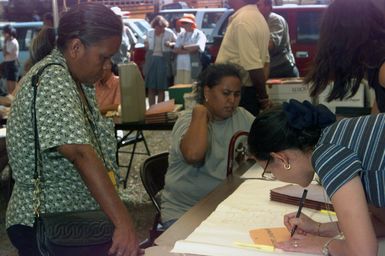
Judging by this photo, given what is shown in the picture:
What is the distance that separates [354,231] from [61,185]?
2.89 ft

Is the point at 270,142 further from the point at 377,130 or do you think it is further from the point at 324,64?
the point at 324,64

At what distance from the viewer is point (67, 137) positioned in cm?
168

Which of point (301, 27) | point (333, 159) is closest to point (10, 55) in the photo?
point (301, 27)

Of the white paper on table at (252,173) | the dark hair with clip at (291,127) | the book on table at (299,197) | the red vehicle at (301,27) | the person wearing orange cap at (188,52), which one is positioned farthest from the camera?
the person wearing orange cap at (188,52)

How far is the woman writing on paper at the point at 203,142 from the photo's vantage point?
2.72 meters

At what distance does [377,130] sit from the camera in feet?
4.66

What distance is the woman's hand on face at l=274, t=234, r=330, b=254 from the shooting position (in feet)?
5.45

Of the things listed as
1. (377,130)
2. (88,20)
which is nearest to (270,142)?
(377,130)

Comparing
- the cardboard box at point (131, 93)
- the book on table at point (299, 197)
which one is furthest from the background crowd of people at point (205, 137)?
the cardboard box at point (131, 93)

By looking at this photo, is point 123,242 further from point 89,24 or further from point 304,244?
point 89,24

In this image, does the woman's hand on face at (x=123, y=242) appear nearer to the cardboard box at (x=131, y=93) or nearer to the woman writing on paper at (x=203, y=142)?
the woman writing on paper at (x=203, y=142)

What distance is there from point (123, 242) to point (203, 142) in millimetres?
1074

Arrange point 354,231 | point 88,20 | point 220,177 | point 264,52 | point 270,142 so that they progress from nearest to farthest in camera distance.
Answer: point 354,231, point 270,142, point 88,20, point 220,177, point 264,52

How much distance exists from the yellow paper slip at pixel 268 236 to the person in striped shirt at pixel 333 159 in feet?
0.13
